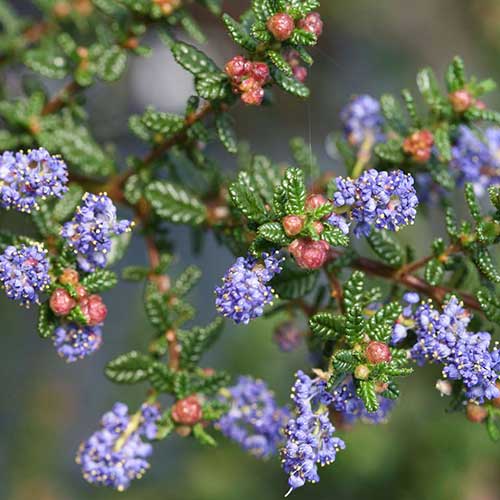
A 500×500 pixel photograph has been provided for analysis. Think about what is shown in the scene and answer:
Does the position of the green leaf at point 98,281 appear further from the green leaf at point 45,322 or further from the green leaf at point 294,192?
the green leaf at point 294,192

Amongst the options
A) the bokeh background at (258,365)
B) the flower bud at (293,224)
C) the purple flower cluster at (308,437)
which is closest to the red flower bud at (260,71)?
the flower bud at (293,224)

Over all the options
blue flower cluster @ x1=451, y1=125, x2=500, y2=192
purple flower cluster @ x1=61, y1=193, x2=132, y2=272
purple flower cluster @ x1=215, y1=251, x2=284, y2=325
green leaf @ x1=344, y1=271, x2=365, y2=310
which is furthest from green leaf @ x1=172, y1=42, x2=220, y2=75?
blue flower cluster @ x1=451, y1=125, x2=500, y2=192

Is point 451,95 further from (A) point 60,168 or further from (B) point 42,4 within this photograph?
(B) point 42,4

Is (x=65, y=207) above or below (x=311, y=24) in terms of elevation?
below

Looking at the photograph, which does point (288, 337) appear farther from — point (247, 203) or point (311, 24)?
point (311, 24)

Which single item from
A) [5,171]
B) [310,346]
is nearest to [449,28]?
[310,346]

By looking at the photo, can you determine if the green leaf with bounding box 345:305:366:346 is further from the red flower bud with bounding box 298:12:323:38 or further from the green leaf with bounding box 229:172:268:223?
the red flower bud with bounding box 298:12:323:38

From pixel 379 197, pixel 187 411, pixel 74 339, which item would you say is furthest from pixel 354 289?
pixel 74 339
